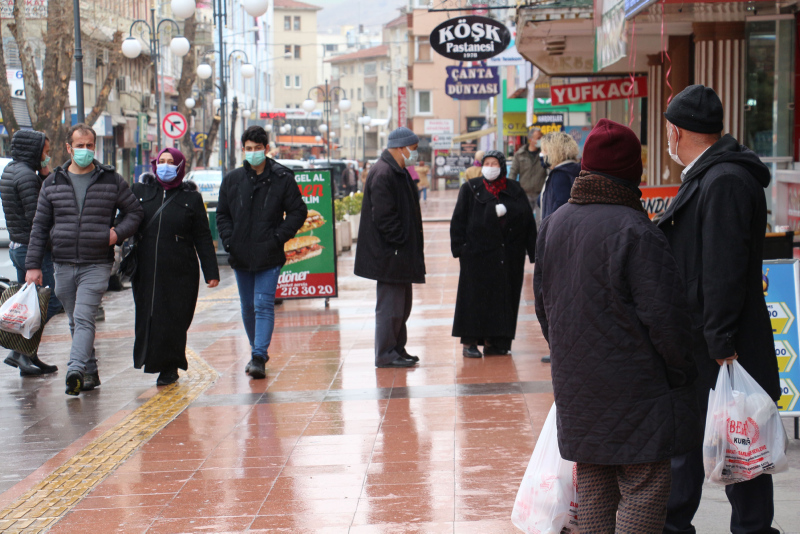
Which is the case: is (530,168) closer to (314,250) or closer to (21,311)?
(314,250)

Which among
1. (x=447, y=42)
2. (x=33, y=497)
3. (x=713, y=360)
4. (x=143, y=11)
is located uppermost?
(x=143, y=11)

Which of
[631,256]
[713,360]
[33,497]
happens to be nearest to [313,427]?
[33,497]

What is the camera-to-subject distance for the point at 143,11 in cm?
4347

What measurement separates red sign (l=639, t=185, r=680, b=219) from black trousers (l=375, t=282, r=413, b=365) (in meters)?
2.00

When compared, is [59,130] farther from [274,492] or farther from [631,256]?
[631,256]

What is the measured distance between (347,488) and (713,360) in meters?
2.03

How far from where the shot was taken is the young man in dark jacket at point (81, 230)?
755cm

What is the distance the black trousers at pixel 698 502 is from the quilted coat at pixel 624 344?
571 millimetres

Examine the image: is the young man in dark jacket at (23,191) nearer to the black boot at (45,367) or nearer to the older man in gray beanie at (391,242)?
the black boot at (45,367)

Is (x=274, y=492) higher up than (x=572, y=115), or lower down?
lower down

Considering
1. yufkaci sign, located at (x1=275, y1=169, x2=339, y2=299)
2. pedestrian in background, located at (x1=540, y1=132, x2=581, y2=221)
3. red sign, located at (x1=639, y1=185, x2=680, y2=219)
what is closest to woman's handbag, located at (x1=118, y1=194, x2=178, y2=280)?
pedestrian in background, located at (x1=540, y1=132, x2=581, y2=221)

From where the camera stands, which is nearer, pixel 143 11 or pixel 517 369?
pixel 517 369

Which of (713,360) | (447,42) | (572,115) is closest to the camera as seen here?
(713,360)

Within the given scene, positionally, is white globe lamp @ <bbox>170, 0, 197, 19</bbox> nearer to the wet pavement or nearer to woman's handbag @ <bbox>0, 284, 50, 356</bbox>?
the wet pavement
